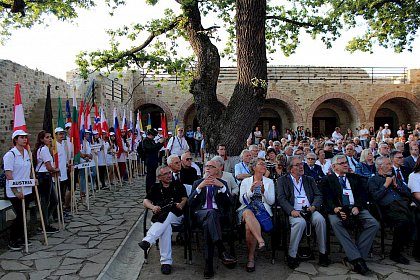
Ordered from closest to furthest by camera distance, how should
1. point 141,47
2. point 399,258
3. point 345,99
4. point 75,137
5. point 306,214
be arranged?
point 399,258 < point 306,214 < point 75,137 < point 141,47 < point 345,99

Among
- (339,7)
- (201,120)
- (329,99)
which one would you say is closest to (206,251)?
(201,120)

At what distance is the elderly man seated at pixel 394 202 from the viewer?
4.88 meters

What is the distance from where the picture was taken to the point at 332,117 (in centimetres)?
2677

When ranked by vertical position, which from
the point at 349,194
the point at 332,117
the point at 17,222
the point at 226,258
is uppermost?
the point at 332,117

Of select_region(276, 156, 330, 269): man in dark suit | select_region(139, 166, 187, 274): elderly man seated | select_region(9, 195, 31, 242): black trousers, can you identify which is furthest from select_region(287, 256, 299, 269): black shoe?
select_region(9, 195, 31, 242): black trousers

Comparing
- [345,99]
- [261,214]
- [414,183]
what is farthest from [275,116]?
[261,214]

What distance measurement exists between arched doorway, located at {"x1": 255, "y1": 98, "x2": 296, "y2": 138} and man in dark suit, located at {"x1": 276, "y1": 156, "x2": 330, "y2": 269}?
777 inches

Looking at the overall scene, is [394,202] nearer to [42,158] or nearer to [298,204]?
[298,204]

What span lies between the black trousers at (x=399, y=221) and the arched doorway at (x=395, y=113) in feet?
74.6

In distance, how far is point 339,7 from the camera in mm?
11266

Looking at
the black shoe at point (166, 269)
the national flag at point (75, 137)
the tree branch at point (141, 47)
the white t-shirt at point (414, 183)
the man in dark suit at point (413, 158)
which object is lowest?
the black shoe at point (166, 269)

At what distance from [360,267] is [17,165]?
5.00 meters

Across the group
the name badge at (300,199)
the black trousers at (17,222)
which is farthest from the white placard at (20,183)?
the name badge at (300,199)

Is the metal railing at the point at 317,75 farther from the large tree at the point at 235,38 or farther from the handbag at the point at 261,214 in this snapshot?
the handbag at the point at 261,214
